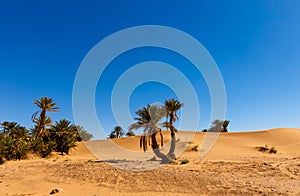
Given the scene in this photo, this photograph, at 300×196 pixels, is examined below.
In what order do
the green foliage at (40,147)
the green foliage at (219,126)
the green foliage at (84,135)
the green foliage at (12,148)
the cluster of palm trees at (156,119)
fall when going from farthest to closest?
1. the green foliage at (219,126)
2. the green foliage at (84,135)
3. the green foliage at (40,147)
4. the green foliage at (12,148)
5. the cluster of palm trees at (156,119)

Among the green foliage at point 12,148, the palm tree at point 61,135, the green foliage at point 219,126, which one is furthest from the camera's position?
→ the green foliage at point 219,126

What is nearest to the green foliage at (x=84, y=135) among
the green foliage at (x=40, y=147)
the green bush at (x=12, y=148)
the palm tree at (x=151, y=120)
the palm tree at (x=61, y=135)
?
the palm tree at (x=61, y=135)

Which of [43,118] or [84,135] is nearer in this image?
[43,118]

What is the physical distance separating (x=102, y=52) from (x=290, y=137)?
43.6 meters

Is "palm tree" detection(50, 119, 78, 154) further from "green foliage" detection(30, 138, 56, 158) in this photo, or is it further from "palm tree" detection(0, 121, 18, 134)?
"palm tree" detection(0, 121, 18, 134)

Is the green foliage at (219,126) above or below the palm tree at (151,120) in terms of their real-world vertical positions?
above

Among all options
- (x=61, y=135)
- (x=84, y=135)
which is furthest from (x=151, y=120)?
(x=84, y=135)

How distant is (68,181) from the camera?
11.5 m

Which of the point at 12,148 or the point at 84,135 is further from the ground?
the point at 84,135

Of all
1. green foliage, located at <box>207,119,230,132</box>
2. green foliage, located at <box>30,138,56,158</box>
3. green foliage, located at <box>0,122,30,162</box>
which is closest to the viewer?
green foliage, located at <box>0,122,30,162</box>

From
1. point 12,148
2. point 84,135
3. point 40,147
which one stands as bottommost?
point 12,148

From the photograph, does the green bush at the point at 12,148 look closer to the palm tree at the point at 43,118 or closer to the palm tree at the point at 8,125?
the palm tree at the point at 43,118

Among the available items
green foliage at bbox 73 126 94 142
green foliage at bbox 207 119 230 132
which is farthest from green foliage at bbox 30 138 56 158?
green foliage at bbox 207 119 230 132

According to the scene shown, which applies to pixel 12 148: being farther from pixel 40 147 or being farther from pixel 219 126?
pixel 219 126
